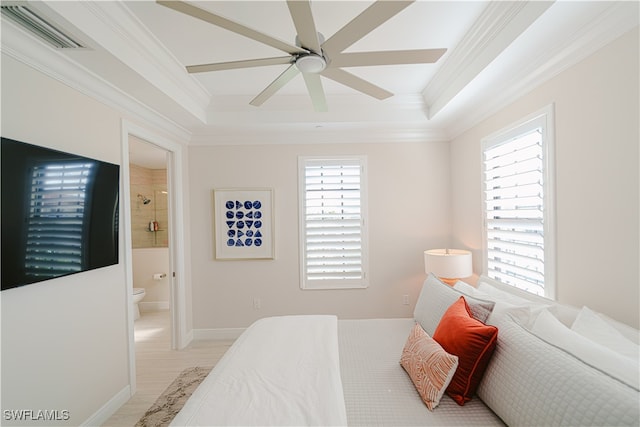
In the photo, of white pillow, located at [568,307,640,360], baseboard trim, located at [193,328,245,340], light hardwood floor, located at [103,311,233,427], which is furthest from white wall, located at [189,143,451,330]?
white pillow, located at [568,307,640,360]

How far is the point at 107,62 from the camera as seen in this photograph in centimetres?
181

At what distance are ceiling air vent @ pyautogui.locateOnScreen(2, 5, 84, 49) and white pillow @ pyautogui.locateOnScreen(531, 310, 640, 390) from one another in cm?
284

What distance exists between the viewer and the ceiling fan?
1133mm

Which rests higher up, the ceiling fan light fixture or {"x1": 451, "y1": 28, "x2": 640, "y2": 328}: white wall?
the ceiling fan light fixture

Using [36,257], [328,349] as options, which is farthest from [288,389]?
[36,257]

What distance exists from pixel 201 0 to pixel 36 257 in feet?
5.66

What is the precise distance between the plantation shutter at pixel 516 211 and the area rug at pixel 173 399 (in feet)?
9.44

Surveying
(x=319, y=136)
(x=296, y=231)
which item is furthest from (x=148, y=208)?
(x=319, y=136)

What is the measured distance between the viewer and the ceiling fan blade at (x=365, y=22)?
1098mm

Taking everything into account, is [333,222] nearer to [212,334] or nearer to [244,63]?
[212,334]

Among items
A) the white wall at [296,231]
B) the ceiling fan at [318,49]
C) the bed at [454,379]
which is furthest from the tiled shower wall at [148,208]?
the ceiling fan at [318,49]

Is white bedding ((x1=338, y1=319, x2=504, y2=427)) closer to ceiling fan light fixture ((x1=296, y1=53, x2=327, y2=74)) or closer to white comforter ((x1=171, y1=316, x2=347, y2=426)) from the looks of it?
white comforter ((x1=171, y1=316, x2=347, y2=426))

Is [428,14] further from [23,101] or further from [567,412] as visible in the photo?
[23,101]

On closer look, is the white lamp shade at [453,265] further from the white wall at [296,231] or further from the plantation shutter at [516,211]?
the white wall at [296,231]
